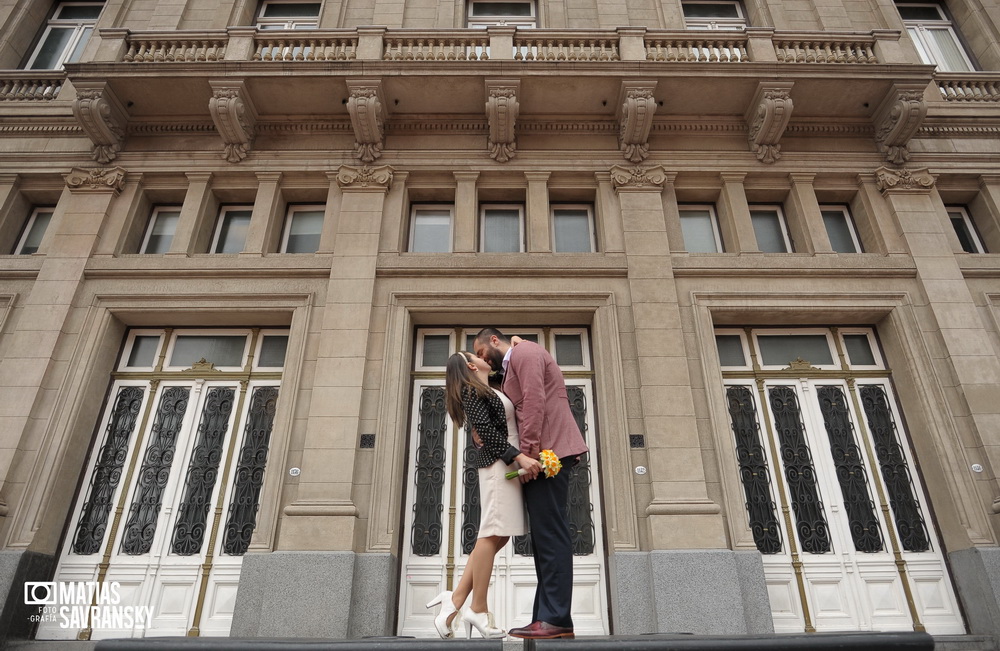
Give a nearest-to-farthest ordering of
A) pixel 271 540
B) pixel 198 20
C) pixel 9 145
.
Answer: pixel 271 540
pixel 9 145
pixel 198 20

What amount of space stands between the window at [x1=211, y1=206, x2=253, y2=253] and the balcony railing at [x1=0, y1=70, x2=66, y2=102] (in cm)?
444

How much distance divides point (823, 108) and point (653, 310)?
5.37 metres

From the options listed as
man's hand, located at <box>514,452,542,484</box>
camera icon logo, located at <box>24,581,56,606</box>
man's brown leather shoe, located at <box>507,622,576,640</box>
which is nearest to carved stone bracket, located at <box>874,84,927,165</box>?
man's hand, located at <box>514,452,542,484</box>

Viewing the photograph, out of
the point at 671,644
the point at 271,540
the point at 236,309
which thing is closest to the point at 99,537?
the point at 271,540

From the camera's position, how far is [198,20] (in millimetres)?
12742

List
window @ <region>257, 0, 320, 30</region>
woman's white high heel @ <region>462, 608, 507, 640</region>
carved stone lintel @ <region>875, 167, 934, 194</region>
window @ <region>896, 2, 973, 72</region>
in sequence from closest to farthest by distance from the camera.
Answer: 1. woman's white high heel @ <region>462, 608, 507, 640</region>
2. carved stone lintel @ <region>875, 167, 934, 194</region>
3. window @ <region>896, 2, 973, 72</region>
4. window @ <region>257, 0, 320, 30</region>

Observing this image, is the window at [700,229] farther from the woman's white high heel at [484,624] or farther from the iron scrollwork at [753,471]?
the woman's white high heel at [484,624]

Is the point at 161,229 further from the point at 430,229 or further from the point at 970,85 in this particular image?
the point at 970,85

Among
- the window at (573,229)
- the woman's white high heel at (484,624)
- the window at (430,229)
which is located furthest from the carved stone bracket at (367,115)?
the woman's white high heel at (484,624)

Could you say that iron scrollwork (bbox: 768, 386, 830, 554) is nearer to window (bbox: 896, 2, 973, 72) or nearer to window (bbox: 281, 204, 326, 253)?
window (bbox: 281, 204, 326, 253)

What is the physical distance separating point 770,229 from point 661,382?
4280 mm

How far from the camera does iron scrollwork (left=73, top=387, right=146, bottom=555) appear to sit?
8.62 metres

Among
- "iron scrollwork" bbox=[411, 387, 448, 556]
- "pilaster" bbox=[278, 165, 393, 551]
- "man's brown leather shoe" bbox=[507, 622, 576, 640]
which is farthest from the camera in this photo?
"iron scrollwork" bbox=[411, 387, 448, 556]

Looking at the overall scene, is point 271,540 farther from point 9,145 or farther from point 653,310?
point 9,145
